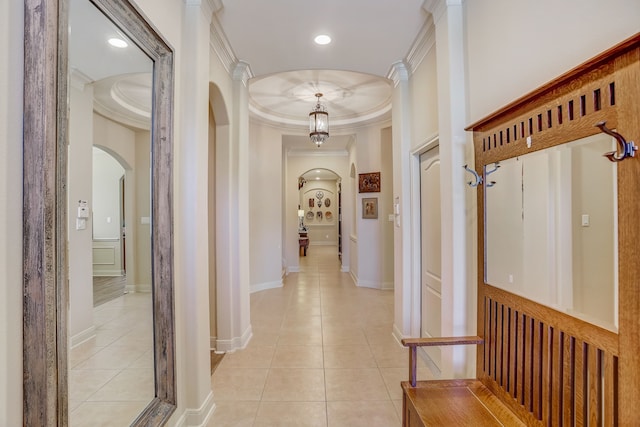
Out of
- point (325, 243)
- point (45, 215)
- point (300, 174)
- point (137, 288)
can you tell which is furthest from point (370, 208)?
point (325, 243)

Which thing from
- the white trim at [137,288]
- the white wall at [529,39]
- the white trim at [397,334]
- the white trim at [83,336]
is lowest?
the white trim at [397,334]

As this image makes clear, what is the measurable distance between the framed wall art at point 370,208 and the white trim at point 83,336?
5148 millimetres

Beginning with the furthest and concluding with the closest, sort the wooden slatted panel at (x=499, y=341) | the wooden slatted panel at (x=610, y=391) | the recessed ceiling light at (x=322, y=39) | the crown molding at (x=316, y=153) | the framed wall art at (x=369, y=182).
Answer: the crown molding at (x=316, y=153)
the framed wall art at (x=369, y=182)
the recessed ceiling light at (x=322, y=39)
the wooden slatted panel at (x=499, y=341)
the wooden slatted panel at (x=610, y=391)

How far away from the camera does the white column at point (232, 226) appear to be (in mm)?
3217

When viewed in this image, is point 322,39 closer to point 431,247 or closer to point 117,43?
point 117,43

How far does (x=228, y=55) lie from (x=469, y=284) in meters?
2.90

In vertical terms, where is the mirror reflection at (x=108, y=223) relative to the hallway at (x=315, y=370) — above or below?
above

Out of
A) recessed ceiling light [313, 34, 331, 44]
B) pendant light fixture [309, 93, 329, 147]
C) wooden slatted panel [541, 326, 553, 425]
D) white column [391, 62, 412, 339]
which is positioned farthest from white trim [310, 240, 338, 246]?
wooden slatted panel [541, 326, 553, 425]

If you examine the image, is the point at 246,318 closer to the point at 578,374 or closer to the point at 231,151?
the point at 231,151

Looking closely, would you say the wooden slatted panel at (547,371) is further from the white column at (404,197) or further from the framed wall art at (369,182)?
the framed wall art at (369,182)

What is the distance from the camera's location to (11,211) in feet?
3.05

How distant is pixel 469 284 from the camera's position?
2.10m

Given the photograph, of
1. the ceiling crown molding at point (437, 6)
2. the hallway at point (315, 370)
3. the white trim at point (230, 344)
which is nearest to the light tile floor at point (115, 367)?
the hallway at point (315, 370)

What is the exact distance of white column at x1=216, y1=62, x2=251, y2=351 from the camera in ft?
10.6
